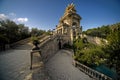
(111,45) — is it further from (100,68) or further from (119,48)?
(100,68)

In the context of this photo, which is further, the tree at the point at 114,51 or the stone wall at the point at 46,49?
the stone wall at the point at 46,49

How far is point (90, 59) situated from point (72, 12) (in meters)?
17.4

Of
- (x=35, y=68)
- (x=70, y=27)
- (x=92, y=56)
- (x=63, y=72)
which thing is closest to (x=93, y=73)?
(x=92, y=56)

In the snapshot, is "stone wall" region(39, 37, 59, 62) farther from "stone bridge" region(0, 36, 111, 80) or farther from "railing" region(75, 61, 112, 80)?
"railing" region(75, 61, 112, 80)

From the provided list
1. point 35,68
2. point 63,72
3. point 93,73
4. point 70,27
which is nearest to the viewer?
point 35,68

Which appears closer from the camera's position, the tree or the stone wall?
the tree

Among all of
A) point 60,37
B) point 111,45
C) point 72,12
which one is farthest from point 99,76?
point 72,12

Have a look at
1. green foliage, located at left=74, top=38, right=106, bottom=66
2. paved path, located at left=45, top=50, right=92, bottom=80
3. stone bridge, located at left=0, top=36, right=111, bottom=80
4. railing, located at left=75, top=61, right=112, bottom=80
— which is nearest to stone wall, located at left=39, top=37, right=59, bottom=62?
stone bridge, located at left=0, top=36, right=111, bottom=80

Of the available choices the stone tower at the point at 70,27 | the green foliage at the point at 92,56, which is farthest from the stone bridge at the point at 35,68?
the stone tower at the point at 70,27

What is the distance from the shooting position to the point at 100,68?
14180 mm

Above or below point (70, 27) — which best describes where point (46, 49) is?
below

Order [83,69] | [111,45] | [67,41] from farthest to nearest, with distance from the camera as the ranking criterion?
1. [67,41]
2. [83,69]
3. [111,45]

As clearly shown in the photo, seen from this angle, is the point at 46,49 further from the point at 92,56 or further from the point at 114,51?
the point at 114,51

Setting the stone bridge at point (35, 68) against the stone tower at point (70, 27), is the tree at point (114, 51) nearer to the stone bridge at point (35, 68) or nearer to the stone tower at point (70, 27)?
the stone bridge at point (35, 68)
